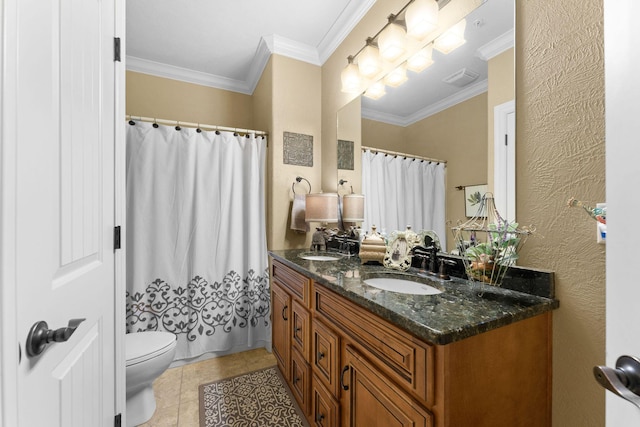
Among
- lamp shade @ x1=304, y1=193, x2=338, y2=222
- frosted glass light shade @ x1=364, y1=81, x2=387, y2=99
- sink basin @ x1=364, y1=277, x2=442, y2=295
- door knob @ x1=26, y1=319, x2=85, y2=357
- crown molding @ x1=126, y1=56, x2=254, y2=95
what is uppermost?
crown molding @ x1=126, y1=56, x2=254, y2=95

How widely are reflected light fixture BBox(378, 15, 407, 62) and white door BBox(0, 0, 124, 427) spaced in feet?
4.53

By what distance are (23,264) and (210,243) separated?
1805 millimetres

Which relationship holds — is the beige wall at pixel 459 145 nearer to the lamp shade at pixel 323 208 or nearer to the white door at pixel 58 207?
the lamp shade at pixel 323 208

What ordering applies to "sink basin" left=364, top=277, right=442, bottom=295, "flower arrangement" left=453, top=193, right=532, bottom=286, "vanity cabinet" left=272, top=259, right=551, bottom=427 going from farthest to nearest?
1. "sink basin" left=364, top=277, right=442, bottom=295
2. "flower arrangement" left=453, top=193, right=532, bottom=286
3. "vanity cabinet" left=272, top=259, right=551, bottom=427

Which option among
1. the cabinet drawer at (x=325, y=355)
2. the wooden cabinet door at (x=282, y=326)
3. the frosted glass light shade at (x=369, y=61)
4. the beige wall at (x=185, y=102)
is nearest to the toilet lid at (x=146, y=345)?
the wooden cabinet door at (x=282, y=326)

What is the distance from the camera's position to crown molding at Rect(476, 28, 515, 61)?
1.07 m

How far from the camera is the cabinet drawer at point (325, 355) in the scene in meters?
1.15

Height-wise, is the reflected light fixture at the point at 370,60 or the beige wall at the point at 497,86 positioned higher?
the reflected light fixture at the point at 370,60

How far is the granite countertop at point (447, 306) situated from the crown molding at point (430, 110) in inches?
34.1

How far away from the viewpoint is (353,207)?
82.0 inches

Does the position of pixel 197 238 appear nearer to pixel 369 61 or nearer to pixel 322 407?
pixel 322 407

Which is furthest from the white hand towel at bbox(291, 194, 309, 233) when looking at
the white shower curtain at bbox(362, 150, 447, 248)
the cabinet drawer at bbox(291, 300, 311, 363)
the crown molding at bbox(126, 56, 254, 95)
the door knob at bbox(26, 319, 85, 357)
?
the door knob at bbox(26, 319, 85, 357)

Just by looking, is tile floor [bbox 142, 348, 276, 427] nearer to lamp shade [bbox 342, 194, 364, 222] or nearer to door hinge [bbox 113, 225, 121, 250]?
door hinge [bbox 113, 225, 121, 250]

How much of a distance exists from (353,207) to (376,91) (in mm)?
828
